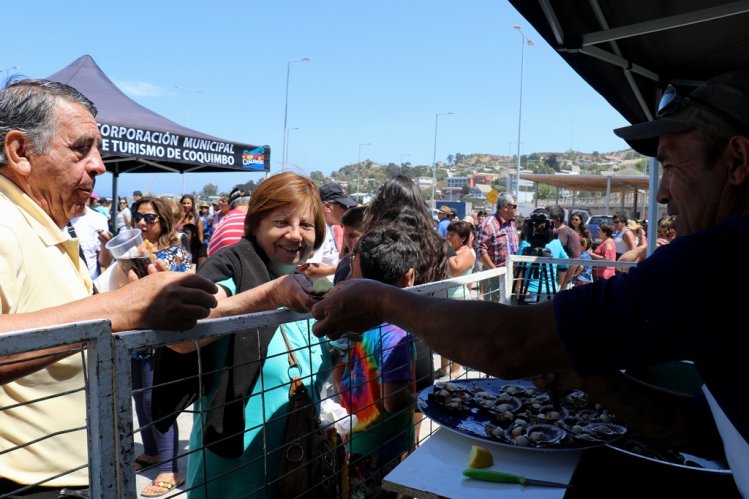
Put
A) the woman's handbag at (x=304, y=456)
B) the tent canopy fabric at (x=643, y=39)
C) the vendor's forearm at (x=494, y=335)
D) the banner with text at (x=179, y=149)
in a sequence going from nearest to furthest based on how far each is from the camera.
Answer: the vendor's forearm at (x=494, y=335), the woman's handbag at (x=304, y=456), the tent canopy fabric at (x=643, y=39), the banner with text at (x=179, y=149)

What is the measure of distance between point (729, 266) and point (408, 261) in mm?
1649

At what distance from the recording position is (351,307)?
1.55 metres

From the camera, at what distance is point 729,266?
1.11 metres

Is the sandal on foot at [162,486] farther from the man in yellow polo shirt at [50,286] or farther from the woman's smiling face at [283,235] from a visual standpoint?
the man in yellow polo shirt at [50,286]

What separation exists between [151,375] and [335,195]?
288 centimetres

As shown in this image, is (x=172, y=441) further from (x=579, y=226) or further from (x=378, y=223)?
(x=579, y=226)

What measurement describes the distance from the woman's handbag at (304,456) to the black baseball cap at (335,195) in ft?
14.9

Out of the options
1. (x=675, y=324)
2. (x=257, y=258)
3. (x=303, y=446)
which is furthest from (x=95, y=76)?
(x=675, y=324)

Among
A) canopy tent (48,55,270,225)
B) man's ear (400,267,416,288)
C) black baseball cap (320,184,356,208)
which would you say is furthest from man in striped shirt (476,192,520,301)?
man's ear (400,267,416,288)

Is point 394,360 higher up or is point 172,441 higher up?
point 394,360

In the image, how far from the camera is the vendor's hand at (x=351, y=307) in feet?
5.08

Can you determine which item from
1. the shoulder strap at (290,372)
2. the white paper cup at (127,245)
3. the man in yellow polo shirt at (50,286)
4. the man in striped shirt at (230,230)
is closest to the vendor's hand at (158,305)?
the man in yellow polo shirt at (50,286)

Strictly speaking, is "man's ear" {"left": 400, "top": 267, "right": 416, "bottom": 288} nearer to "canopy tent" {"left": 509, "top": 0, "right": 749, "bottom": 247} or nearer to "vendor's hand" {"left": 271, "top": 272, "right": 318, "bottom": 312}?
"vendor's hand" {"left": 271, "top": 272, "right": 318, "bottom": 312}

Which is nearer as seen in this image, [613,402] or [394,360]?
[613,402]
